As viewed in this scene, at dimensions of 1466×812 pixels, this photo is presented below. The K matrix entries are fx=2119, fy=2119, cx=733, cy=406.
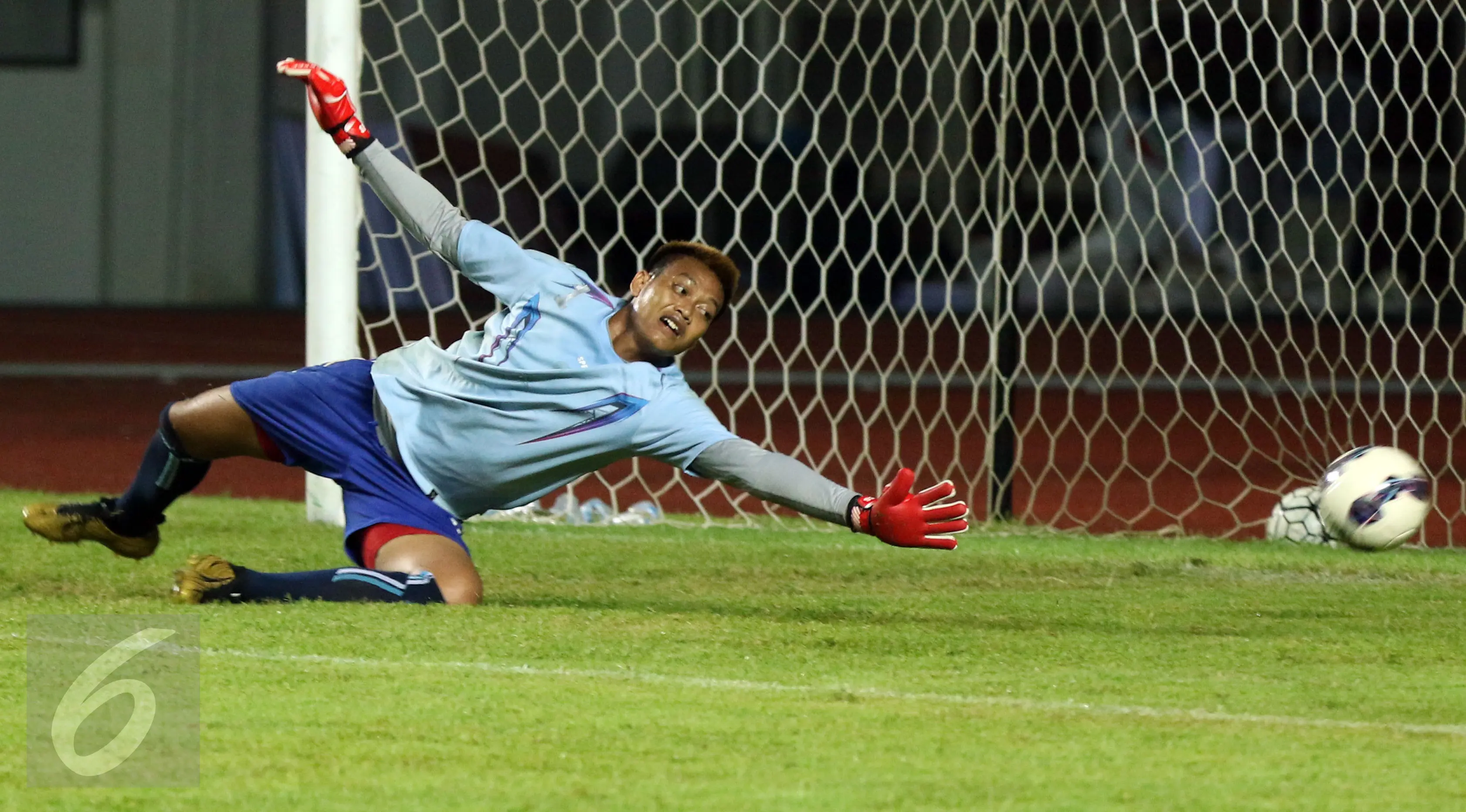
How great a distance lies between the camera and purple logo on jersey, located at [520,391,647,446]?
422 centimetres

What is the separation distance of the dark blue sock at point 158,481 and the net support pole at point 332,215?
1.30 metres

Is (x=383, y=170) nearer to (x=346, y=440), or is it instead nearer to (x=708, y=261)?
(x=346, y=440)

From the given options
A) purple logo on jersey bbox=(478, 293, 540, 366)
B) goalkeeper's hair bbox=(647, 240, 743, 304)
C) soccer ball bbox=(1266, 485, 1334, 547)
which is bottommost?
soccer ball bbox=(1266, 485, 1334, 547)

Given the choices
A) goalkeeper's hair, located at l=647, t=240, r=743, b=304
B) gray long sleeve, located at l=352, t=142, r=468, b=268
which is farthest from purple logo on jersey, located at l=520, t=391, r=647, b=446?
gray long sleeve, located at l=352, t=142, r=468, b=268

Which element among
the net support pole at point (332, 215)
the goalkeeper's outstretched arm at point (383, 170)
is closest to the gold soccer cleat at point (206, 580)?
the goalkeeper's outstretched arm at point (383, 170)

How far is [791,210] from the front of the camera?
1870 cm

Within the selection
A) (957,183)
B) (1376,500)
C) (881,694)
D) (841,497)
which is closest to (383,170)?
(841,497)

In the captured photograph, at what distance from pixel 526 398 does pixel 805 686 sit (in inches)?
41.3

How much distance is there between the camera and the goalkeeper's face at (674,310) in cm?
431

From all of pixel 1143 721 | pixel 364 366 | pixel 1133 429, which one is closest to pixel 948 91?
pixel 1133 429

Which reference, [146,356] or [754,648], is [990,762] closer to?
[754,648]

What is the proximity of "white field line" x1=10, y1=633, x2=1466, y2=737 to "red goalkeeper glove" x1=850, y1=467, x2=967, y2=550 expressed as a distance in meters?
0.36

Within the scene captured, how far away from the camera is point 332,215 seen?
6.03 metres

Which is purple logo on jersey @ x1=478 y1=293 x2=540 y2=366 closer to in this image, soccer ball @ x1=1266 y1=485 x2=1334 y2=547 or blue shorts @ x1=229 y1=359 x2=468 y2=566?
blue shorts @ x1=229 y1=359 x2=468 y2=566
